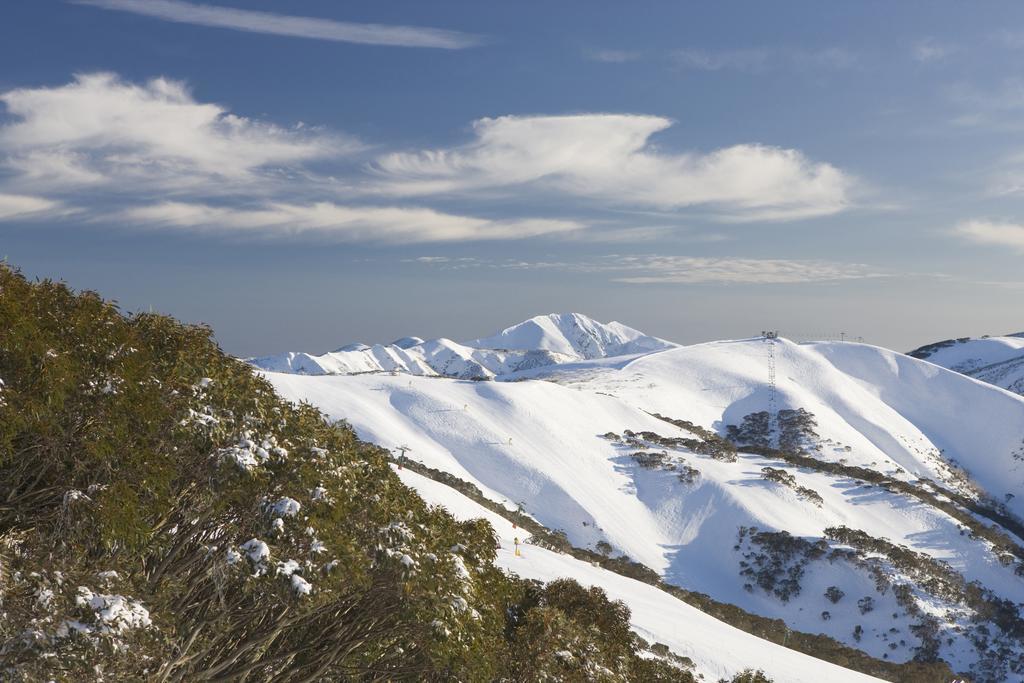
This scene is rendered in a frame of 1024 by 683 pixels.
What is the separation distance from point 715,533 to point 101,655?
5345 centimetres

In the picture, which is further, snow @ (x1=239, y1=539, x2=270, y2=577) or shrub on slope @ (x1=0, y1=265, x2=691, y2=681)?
snow @ (x1=239, y1=539, x2=270, y2=577)

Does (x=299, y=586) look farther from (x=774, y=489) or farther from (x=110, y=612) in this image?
(x=774, y=489)

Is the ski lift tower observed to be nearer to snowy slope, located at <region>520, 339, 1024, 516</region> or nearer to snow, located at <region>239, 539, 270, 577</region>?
snowy slope, located at <region>520, 339, 1024, 516</region>

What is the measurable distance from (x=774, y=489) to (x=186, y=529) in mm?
60691

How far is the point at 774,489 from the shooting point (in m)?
63.2

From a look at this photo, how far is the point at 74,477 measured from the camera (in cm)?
913

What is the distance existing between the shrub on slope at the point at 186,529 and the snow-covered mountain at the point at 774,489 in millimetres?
16373

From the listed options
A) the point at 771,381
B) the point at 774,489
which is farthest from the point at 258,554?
the point at 771,381

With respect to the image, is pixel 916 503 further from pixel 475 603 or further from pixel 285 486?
pixel 285 486

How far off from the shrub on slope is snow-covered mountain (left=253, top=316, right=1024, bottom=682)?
16.4 m

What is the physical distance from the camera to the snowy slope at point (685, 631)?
2509 cm

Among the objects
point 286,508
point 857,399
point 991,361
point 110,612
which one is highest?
point 286,508

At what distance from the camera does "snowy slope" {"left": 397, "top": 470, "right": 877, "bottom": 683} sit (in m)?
25.1

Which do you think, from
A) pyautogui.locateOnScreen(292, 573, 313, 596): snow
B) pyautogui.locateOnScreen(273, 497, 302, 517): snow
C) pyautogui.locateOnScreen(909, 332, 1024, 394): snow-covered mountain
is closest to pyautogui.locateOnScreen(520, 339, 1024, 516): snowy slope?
pyautogui.locateOnScreen(909, 332, 1024, 394): snow-covered mountain
